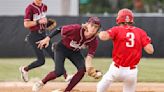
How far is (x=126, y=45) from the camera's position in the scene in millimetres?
9297

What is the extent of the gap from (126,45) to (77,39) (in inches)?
73.3

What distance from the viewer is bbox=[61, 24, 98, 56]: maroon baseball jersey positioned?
10.9m

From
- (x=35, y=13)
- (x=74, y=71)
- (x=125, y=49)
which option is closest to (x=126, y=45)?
(x=125, y=49)

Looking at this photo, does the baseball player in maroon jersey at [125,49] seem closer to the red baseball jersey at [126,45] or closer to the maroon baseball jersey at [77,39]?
the red baseball jersey at [126,45]

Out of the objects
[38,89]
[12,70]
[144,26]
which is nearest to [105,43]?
[144,26]

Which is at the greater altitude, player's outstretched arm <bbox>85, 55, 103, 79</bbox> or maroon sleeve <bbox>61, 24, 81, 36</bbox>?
maroon sleeve <bbox>61, 24, 81, 36</bbox>

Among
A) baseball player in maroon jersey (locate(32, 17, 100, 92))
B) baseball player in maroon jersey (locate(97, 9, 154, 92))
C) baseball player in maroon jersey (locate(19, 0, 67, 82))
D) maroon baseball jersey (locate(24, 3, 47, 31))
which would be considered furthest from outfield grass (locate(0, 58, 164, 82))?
baseball player in maroon jersey (locate(97, 9, 154, 92))

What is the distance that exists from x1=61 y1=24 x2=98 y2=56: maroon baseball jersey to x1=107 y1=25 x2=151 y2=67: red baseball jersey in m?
1.59

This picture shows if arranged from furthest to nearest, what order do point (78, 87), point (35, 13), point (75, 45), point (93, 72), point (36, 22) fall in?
point (78, 87) → point (35, 13) → point (36, 22) → point (75, 45) → point (93, 72)

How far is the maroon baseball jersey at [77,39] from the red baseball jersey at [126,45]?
159 cm

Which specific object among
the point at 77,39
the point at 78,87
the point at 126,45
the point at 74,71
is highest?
the point at 126,45

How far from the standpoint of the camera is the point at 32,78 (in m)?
15.1

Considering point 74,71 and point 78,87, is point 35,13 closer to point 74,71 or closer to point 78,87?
point 78,87

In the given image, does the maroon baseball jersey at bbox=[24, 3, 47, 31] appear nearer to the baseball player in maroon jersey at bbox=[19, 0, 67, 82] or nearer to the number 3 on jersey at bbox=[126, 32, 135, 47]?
the baseball player in maroon jersey at bbox=[19, 0, 67, 82]
